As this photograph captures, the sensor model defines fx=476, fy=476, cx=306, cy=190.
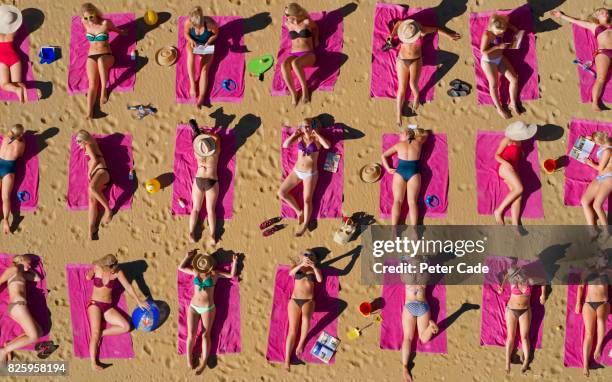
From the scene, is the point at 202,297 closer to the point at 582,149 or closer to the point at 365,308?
the point at 365,308

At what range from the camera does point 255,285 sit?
26.1 ft

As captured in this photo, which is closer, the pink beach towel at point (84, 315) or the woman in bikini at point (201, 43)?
the woman in bikini at point (201, 43)

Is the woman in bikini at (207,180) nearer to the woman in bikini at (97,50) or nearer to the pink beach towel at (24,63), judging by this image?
the woman in bikini at (97,50)

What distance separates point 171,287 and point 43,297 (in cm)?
220

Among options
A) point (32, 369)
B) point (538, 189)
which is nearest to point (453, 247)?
point (538, 189)

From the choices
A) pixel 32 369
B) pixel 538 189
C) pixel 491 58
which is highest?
pixel 491 58

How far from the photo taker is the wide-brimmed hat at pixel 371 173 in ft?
25.3

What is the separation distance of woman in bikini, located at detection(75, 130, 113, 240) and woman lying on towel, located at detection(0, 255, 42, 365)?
3.97ft

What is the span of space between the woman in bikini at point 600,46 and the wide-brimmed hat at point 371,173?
11.8 feet

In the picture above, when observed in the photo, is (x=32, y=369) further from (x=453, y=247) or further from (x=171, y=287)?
(x=453, y=247)

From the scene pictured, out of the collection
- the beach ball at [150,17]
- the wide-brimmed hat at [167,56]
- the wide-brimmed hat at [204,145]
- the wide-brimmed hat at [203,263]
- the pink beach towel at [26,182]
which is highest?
the beach ball at [150,17]

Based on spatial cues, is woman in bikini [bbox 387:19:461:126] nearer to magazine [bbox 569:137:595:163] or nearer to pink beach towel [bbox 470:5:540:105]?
pink beach towel [bbox 470:5:540:105]

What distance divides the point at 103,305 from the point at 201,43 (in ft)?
15.2

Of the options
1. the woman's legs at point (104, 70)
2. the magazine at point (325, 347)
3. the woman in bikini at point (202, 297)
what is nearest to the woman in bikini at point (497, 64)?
the magazine at point (325, 347)
